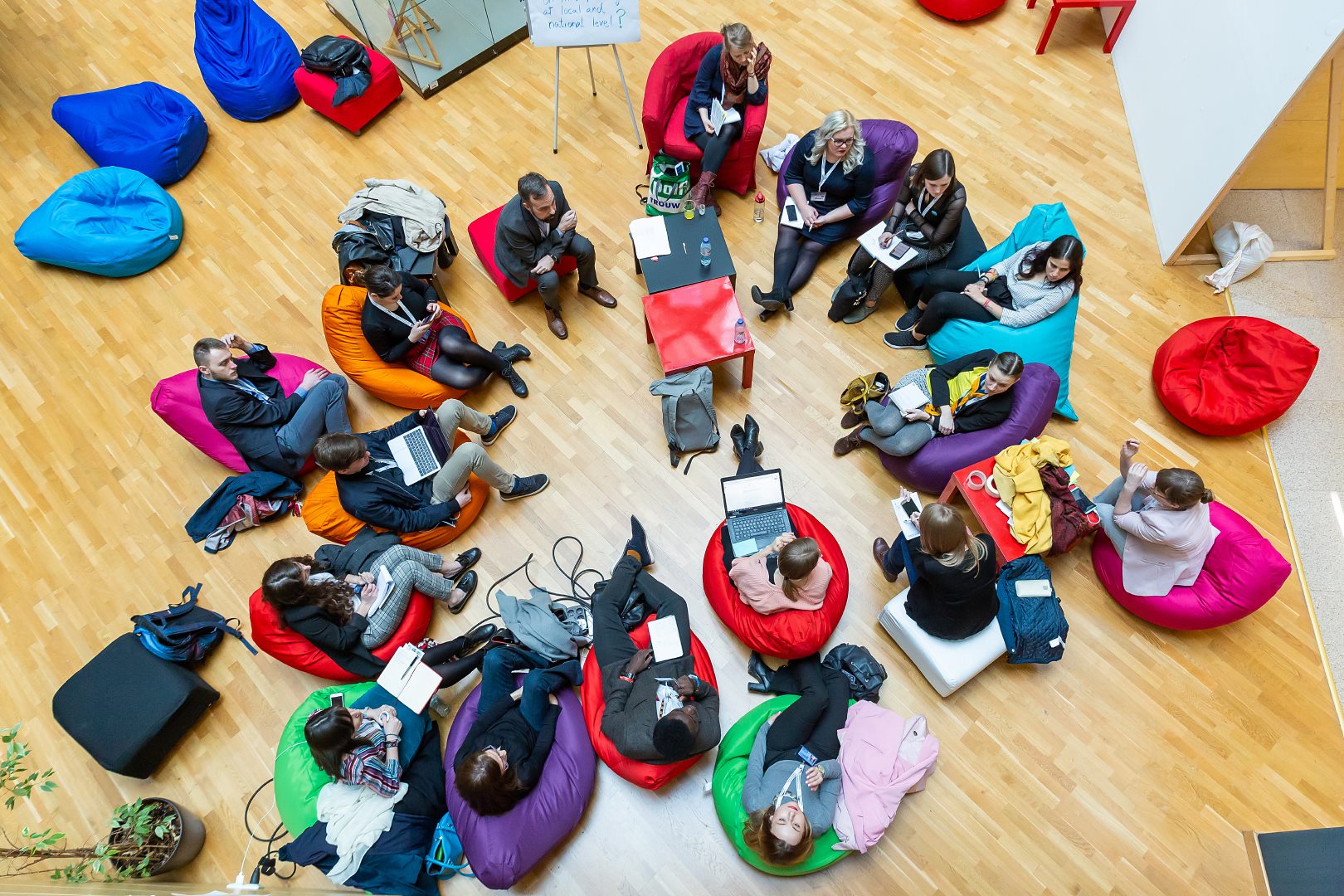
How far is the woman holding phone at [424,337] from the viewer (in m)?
4.33

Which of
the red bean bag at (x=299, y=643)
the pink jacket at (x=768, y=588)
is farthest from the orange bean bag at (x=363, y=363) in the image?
the pink jacket at (x=768, y=588)

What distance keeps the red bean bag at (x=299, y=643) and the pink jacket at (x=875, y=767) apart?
7.46 ft

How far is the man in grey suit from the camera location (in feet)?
14.4

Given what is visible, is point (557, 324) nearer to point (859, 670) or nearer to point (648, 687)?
point (648, 687)

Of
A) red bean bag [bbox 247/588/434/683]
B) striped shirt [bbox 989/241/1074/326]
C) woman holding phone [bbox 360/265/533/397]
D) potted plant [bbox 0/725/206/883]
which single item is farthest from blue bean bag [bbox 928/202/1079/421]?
potted plant [bbox 0/725/206/883]

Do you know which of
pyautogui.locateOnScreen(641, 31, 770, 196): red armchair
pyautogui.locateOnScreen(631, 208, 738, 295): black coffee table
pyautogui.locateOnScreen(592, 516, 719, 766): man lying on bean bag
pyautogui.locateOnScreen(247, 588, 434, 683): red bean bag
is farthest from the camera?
pyautogui.locateOnScreen(641, 31, 770, 196): red armchair

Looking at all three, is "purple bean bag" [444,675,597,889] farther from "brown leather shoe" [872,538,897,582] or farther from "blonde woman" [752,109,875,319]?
"blonde woman" [752,109,875,319]

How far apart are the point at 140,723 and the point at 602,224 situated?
4.03 m

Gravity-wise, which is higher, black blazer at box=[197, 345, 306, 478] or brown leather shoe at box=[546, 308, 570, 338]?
brown leather shoe at box=[546, 308, 570, 338]

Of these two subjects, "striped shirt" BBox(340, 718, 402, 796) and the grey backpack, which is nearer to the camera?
"striped shirt" BBox(340, 718, 402, 796)

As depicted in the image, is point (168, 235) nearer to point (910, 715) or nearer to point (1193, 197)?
point (910, 715)

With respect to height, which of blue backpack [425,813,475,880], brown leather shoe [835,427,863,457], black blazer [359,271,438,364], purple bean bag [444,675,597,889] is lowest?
blue backpack [425,813,475,880]

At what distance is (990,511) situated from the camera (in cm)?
388

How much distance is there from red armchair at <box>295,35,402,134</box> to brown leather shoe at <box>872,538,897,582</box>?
4931 mm
